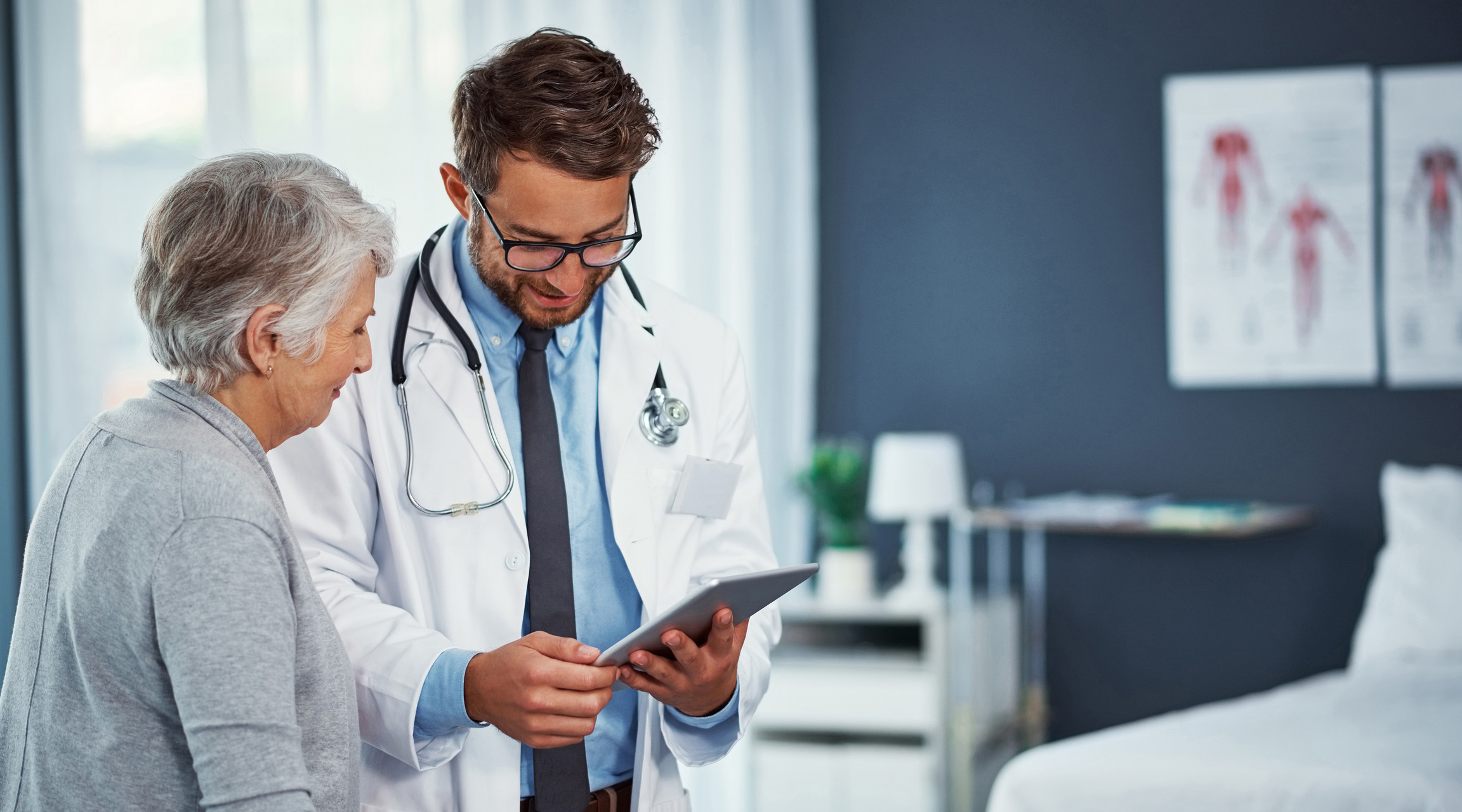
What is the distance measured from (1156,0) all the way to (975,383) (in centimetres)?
127

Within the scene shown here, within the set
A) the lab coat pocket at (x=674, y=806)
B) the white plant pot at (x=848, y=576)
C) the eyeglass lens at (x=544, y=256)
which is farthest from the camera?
the white plant pot at (x=848, y=576)

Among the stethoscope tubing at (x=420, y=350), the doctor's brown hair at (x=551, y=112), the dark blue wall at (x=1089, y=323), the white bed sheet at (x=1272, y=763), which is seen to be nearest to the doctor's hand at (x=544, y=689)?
the stethoscope tubing at (x=420, y=350)

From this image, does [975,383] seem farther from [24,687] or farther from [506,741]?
[24,687]

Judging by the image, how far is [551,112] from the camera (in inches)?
51.0

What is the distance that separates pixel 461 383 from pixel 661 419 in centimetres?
25

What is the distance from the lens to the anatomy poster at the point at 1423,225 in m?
3.41

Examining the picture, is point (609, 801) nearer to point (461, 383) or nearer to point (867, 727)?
point (461, 383)

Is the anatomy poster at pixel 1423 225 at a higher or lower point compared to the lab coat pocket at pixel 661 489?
higher

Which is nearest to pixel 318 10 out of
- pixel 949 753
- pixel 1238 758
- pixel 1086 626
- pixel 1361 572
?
pixel 1238 758

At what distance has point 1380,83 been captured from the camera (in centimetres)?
347

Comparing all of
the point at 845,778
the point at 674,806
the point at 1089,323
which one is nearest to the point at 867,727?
the point at 845,778

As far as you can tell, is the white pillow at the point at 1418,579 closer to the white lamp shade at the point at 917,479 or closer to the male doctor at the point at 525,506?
the white lamp shade at the point at 917,479

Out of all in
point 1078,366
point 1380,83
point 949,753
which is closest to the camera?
point 949,753

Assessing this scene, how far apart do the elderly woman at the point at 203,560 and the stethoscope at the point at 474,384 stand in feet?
1.04
